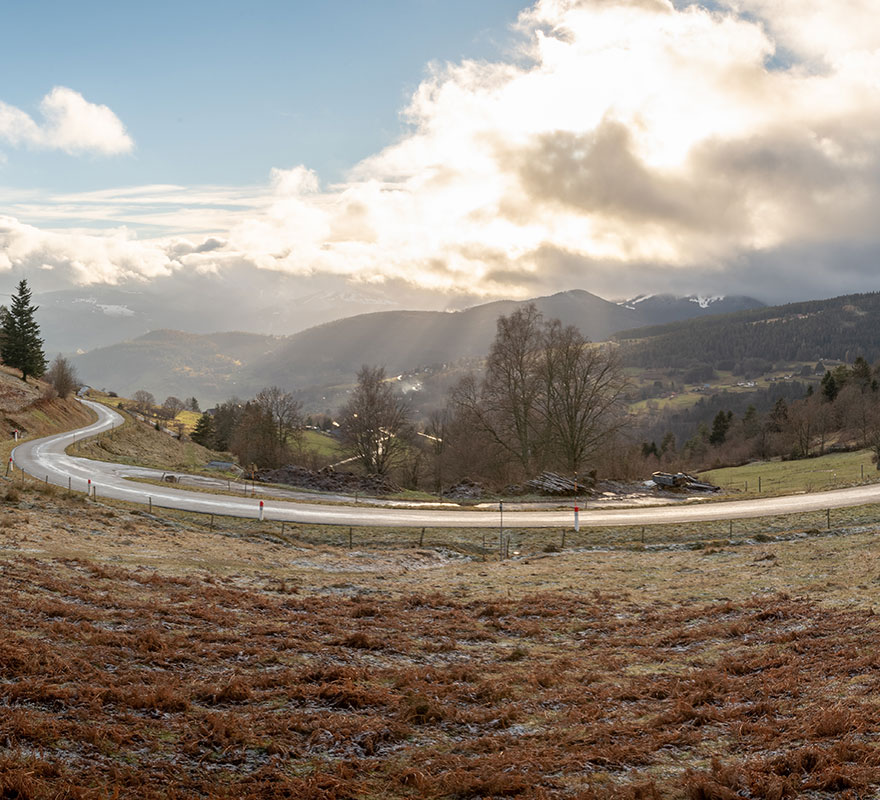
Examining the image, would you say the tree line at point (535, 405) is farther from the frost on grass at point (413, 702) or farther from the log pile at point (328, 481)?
the frost on grass at point (413, 702)

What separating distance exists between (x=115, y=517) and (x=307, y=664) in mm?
21280

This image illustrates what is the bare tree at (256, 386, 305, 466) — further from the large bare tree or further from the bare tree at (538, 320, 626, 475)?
the bare tree at (538, 320, 626, 475)

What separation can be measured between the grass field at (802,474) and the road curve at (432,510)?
10580mm

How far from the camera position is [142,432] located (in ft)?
252

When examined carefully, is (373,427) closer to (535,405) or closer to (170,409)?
(535,405)

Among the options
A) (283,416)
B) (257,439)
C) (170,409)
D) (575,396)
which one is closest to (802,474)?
(575,396)

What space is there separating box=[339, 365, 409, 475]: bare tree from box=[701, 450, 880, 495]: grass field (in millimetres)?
31212

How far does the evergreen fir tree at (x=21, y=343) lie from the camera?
79312mm

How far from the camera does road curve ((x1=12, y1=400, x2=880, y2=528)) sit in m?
32.8

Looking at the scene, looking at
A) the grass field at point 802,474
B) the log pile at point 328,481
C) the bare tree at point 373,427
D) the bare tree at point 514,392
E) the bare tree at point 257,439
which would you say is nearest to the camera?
the log pile at point 328,481

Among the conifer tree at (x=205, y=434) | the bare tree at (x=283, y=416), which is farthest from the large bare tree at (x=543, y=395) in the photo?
the conifer tree at (x=205, y=434)

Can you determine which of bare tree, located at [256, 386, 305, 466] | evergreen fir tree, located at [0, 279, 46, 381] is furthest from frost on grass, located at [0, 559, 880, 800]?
evergreen fir tree, located at [0, 279, 46, 381]

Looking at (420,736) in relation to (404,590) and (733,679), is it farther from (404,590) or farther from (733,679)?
(404,590)

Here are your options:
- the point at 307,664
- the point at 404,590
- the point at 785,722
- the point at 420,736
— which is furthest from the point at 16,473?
the point at 785,722
